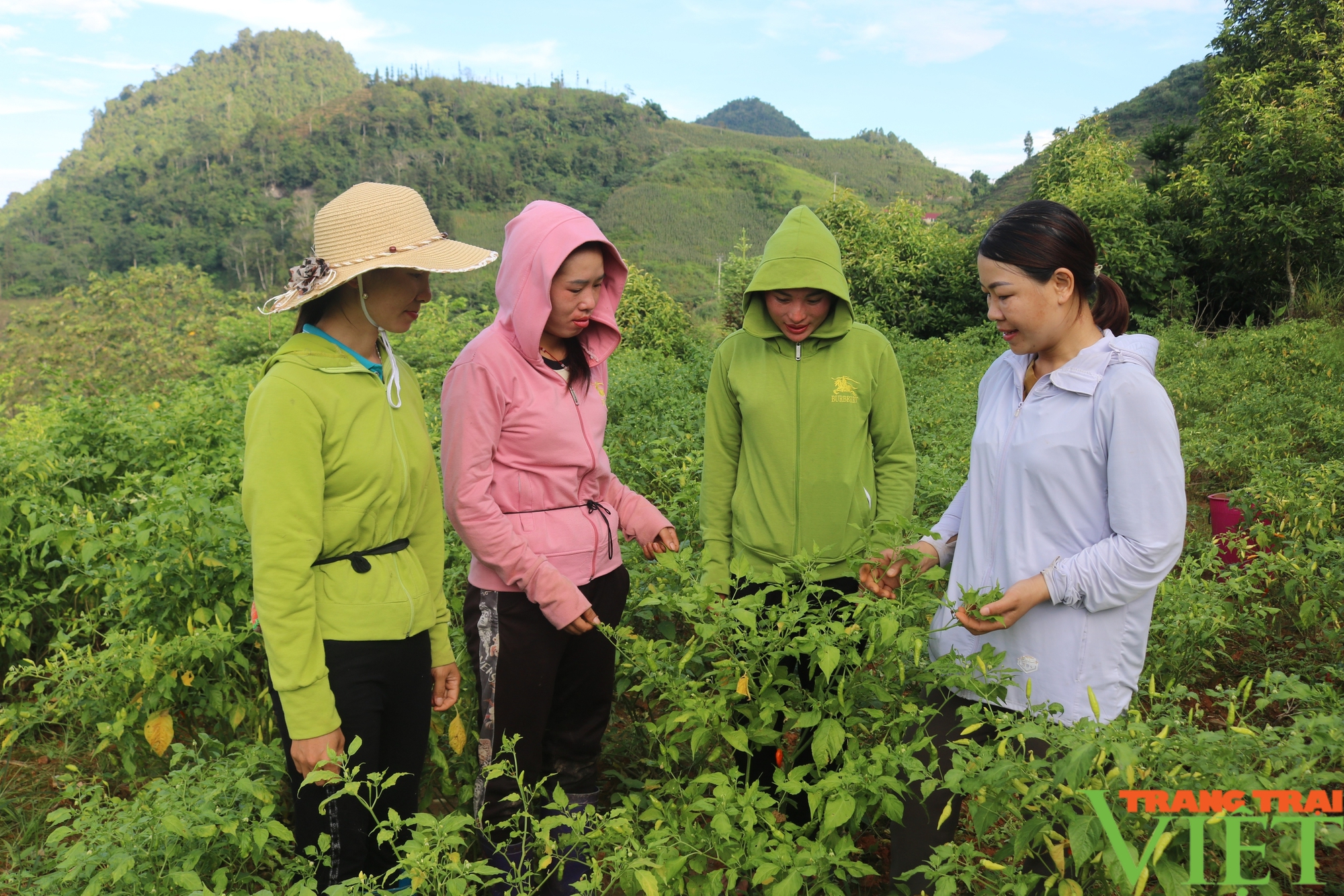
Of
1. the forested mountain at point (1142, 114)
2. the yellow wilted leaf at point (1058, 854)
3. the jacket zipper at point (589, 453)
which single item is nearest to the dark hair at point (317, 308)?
the jacket zipper at point (589, 453)

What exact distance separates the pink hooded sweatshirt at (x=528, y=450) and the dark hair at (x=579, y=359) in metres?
0.03

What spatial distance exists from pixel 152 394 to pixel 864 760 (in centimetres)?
593

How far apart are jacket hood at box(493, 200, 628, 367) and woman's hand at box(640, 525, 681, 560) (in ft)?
2.02

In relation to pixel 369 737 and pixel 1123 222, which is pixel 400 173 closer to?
pixel 1123 222

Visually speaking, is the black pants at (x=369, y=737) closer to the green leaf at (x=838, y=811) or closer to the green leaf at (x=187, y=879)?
the green leaf at (x=187, y=879)

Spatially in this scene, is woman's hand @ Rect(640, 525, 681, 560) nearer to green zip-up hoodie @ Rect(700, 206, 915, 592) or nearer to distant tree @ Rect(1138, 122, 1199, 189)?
green zip-up hoodie @ Rect(700, 206, 915, 592)

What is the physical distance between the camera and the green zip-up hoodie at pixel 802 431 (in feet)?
7.41

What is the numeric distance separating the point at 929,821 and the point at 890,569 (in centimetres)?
54

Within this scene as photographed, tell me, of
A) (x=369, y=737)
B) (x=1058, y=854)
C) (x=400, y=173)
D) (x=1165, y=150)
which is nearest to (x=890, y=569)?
(x=1058, y=854)

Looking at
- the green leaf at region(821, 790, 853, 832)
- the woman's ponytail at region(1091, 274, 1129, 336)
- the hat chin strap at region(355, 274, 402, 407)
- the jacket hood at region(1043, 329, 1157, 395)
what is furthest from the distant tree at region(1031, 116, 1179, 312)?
the green leaf at region(821, 790, 853, 832)

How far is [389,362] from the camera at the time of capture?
1943 millimetres

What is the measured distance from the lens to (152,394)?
18.9 ft

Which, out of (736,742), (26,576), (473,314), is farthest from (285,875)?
(473,314)

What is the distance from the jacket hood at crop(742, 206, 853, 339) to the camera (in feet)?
7.47
